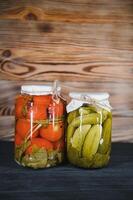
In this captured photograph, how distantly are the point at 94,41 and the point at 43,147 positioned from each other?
40 cm

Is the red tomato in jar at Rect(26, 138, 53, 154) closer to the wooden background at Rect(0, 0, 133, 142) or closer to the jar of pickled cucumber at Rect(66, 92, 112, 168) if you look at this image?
the jar of pickled cucumber at Rect(66, 92, 112, 168)

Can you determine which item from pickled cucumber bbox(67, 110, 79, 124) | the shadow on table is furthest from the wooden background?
pickled cucumber bbox(67, 110, 79, 124)

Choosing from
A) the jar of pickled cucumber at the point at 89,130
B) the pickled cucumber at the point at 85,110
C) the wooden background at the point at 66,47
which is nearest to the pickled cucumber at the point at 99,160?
the jar of pickled cucumber at the point at 89,130

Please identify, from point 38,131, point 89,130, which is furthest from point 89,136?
point 38,131

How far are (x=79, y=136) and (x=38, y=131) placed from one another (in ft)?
0.33

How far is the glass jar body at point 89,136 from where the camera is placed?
2.58 feet

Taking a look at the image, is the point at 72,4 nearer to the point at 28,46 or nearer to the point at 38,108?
the point at 28,46

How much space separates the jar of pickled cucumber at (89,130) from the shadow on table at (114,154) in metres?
0.08

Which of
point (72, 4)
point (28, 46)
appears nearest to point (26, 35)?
point (28, 46)

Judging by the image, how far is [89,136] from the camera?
2.58 feet

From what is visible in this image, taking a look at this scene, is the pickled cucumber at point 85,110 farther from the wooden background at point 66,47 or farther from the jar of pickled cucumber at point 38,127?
the wooden background at point 66,47

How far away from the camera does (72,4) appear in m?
1.01

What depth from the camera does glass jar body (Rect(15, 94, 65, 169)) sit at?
79cm

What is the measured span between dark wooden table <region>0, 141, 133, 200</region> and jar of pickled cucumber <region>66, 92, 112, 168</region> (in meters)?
0.03
